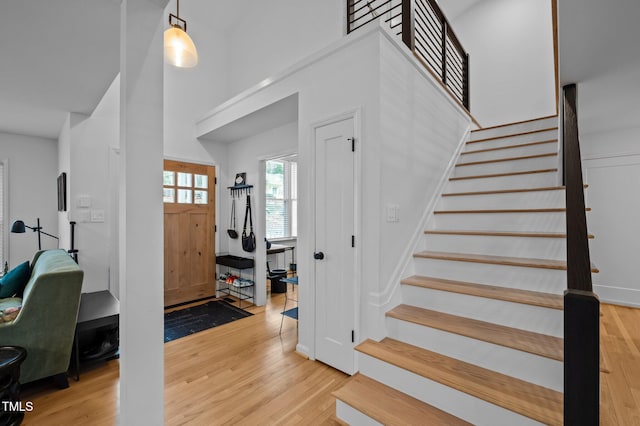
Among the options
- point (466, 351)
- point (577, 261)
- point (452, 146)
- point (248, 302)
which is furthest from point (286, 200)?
point (577, 261)

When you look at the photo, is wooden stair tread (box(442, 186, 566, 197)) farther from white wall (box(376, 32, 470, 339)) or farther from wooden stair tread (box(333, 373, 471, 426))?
wooden stair tread (box(333, 373, 471, 426))

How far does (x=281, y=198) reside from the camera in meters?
6.27

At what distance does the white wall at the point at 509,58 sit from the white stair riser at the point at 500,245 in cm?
329

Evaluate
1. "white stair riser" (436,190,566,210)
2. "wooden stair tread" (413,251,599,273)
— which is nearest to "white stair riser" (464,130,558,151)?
"white stair riser" (436,190,566,210)

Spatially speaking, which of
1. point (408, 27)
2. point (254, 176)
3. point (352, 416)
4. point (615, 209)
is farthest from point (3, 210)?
point (615, 209)

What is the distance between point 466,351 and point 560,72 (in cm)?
199

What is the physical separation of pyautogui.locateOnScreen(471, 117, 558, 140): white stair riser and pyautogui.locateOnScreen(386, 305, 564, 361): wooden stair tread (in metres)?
2.71

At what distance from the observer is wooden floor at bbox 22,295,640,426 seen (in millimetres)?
1855

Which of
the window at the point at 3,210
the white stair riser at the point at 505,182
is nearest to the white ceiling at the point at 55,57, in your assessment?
the window at the point at 3,210

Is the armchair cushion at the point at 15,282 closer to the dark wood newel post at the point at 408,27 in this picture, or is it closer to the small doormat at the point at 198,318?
the small doormat at the point at 198,318

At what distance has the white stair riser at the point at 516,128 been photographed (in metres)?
3.30

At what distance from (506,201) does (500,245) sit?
0.54 metres

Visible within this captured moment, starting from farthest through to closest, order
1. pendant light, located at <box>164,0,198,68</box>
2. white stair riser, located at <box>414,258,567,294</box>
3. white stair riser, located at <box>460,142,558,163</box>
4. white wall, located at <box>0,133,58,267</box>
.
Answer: white wall, located at <box>0,133,58,267</box>
white stair riser, located at <box>460,142,558,163</box>
pendant light, located at <box>164,0,198,68</box>
white stair riser, located at <box>414,258,567,294</box>

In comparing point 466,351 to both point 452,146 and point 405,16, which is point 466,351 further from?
point 405,16
